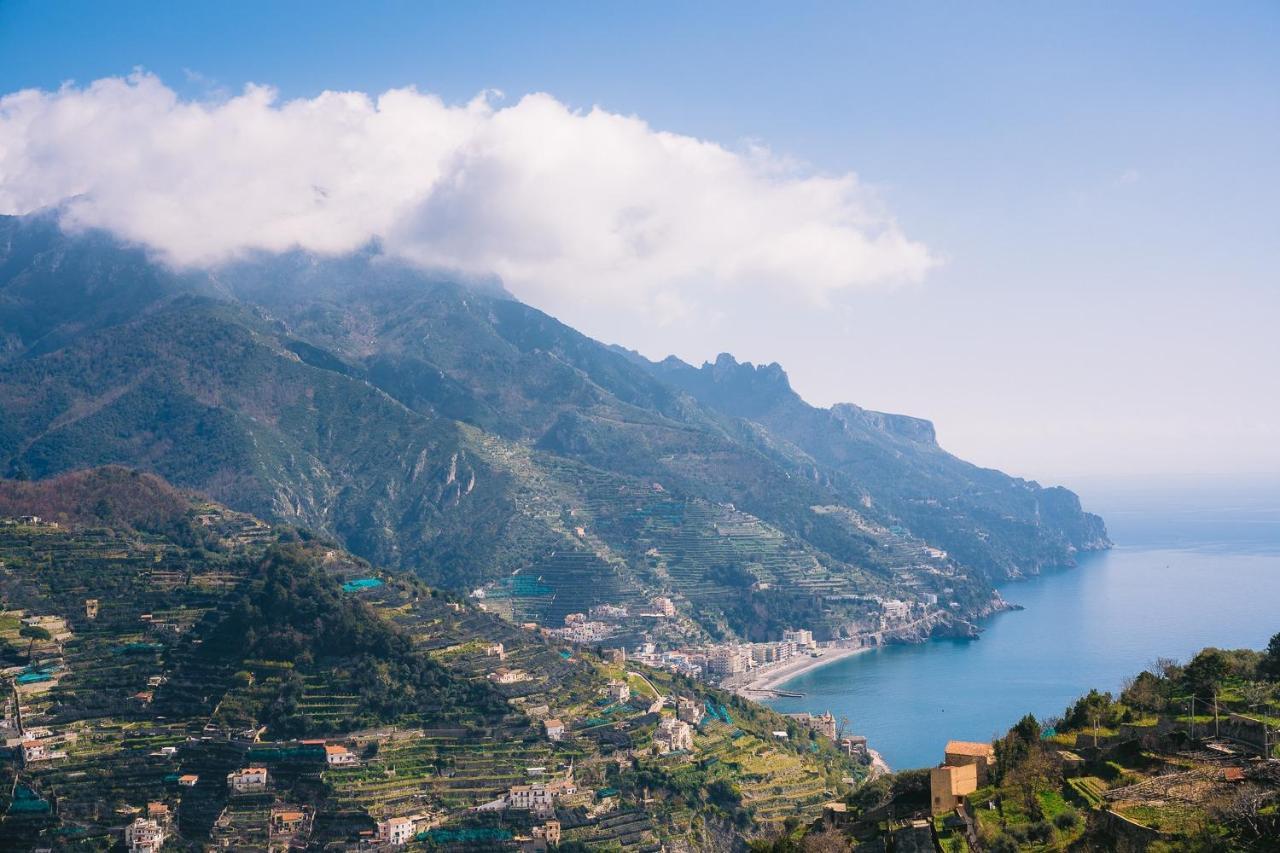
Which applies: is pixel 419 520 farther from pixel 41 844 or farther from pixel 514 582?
pixel 41 844

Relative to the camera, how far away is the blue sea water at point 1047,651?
227ft

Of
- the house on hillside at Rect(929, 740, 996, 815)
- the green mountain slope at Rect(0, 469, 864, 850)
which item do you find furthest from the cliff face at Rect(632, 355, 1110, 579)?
the house on hillside at Rect(929, 740, 996, 815)

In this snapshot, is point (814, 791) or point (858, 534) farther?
point (858, 534)

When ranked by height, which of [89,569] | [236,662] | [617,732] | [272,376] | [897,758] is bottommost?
[897,758]

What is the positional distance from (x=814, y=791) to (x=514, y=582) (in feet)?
204

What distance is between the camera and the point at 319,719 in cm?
4472

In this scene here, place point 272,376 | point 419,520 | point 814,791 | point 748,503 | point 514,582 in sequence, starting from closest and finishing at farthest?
point 814,791
point 514,582
point 419,520
point 272,376
point 748,503

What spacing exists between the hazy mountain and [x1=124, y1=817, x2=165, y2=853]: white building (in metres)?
59.8

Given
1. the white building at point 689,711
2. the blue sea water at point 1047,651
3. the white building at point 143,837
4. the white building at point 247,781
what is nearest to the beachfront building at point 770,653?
the blue sea water at point 1047,651

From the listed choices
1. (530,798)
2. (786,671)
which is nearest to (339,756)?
(530,798)

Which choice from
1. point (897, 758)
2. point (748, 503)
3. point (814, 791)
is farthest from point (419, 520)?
point (814, 791)

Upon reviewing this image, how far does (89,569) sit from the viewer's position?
57656mm

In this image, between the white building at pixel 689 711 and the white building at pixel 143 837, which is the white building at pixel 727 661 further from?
the white building at pixel 143 837

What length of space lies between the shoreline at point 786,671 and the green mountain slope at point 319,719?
2082 centimetres
